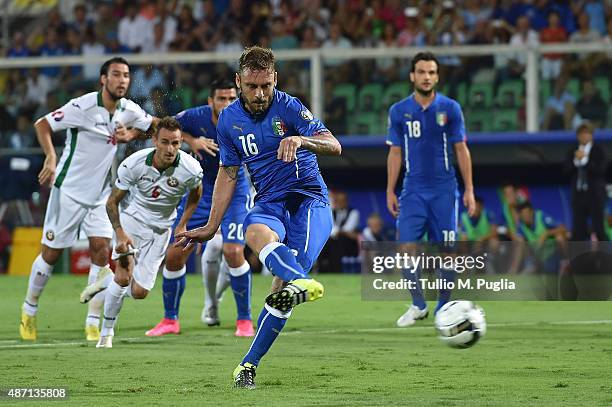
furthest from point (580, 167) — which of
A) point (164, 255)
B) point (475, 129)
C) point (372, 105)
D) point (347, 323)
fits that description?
point (164, 255)

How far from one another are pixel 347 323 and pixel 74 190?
3.09m

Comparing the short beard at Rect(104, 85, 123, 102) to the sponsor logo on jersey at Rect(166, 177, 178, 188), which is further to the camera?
the short beard at Rect(104, 85, 123, 102)

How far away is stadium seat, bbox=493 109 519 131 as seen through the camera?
2039 cm

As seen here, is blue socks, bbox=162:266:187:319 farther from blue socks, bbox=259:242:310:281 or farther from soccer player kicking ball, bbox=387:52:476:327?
blue socks, bbox=259:242:310:281

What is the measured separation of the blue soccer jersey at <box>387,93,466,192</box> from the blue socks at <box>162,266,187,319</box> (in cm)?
262

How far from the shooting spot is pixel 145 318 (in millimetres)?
13688

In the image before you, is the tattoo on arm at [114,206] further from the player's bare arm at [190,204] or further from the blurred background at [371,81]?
the blurred background at [371,81]

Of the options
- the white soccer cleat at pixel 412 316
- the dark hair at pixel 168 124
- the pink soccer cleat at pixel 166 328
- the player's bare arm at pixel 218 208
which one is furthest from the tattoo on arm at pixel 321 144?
the white soccer cleat at pixel 412 316

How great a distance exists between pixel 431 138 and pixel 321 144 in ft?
17.6

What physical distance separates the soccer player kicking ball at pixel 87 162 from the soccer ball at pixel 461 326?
441 centimetres

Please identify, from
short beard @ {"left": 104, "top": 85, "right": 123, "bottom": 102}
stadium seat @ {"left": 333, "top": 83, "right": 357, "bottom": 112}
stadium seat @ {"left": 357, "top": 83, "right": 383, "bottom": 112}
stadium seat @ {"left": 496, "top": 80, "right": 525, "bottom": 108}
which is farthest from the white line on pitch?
stadium seat @ {"left": 333, "top": 83, "right": 357, "bottom": 112}

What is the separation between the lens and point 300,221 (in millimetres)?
8320

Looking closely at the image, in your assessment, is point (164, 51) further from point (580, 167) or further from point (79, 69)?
point (580, 167)

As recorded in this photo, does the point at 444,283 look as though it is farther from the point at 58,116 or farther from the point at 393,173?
the point at 58,116
